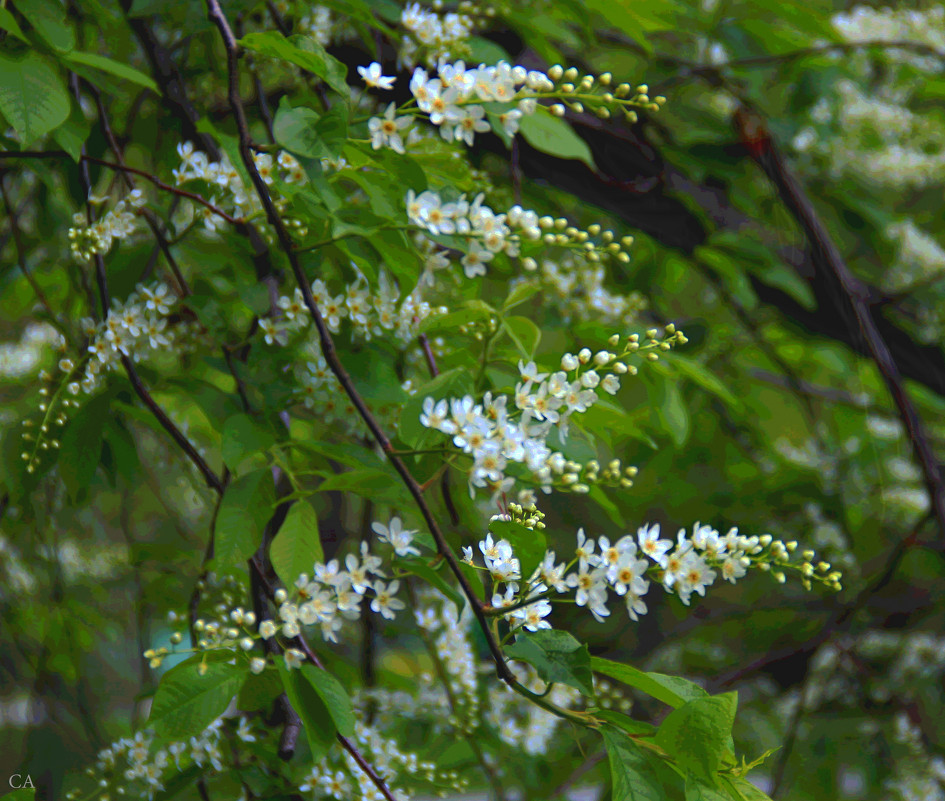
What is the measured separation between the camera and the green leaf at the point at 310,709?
68 cm

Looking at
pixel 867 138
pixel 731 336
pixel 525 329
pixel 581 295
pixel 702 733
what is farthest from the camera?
pixel 867 138

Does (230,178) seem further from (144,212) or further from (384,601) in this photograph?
(384,601)

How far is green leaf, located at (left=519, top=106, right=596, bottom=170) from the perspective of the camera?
1128mm

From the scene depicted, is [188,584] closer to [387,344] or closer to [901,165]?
[387,344]

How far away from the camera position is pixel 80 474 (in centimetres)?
96

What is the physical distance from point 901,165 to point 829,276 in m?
0.68

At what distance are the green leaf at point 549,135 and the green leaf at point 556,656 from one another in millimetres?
746

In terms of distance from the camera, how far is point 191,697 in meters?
0.67

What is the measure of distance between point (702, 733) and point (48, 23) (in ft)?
3.33

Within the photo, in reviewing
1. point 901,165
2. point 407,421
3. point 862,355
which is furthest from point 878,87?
point 407,421

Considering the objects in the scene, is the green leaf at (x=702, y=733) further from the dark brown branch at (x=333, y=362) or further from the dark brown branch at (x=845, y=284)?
the dark brown branch at (x=845, y=284)

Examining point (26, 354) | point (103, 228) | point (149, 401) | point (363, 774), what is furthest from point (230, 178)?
point (26, 354)

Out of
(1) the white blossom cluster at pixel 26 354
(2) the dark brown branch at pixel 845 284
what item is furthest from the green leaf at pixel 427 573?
(1) the white blossom cluster at pixel 26 354

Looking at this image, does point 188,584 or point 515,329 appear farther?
point 188,584
